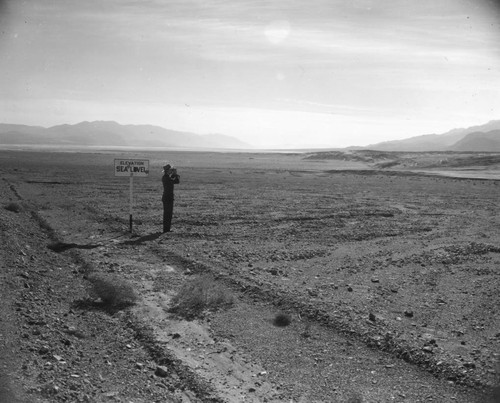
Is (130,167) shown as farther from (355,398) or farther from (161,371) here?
(355,398)

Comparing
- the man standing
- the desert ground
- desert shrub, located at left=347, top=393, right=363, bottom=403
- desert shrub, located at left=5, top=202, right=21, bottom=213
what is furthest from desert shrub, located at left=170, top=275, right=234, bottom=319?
desert shrub, located at left=5, top=202, right=21, bottom=213

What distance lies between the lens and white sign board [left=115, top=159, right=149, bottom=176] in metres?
15.3

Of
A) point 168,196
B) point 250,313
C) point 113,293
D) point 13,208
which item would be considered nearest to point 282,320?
point 250,313

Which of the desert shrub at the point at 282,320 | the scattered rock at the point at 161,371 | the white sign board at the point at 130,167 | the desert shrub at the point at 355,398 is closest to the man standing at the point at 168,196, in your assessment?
the white sign board at the point at 130,167

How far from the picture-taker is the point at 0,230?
478 inches

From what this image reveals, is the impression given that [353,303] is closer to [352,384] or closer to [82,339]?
[352,384]

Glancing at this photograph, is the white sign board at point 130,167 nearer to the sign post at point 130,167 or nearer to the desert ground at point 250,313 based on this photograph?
the sign post at point 130,167

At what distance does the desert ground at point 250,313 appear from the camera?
5.71 m

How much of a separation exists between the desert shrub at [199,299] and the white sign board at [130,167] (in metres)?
7.19

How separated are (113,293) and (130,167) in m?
7.76

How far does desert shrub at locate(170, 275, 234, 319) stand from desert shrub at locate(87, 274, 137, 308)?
31.6 inches

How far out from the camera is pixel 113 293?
27.2 ft

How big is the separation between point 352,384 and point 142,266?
6403 millimetres

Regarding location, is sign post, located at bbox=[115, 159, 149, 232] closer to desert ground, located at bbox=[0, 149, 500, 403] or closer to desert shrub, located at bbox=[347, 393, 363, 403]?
desert ground, located at bbox=[0, 149, 500, 403]
